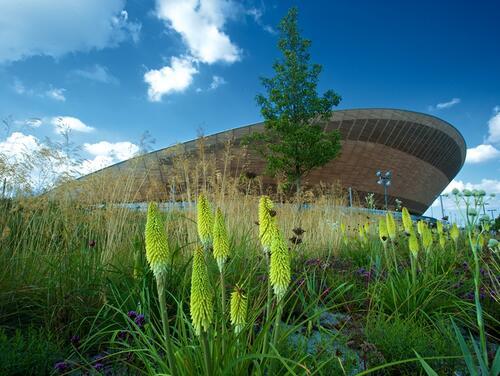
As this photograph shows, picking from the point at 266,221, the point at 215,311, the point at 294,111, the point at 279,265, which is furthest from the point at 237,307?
the point at 294,111

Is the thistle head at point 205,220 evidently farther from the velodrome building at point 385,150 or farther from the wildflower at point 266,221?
the velodrome building at point 385,150

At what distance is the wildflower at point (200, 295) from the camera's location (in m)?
1.20

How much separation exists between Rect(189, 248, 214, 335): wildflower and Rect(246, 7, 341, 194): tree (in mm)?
19132

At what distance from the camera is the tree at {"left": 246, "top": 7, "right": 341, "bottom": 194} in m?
20.4

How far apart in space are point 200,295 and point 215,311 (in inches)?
46.1

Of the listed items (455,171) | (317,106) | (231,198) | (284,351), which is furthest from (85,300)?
(455,171)

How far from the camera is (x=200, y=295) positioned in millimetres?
1221

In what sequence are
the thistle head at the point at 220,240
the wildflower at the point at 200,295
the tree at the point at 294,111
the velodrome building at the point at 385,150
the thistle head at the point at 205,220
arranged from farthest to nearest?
the velodrome building at the point at 385,150, the tree at the point at 294,111, the thistle head at the point at 205,220, the thistle head at the point at 220,240, the wildflower at the point at 200,295

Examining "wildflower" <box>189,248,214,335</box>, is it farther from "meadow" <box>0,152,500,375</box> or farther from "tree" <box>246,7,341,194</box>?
"tree" <box>246,7,341,194</box>

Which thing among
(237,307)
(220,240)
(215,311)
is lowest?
(215,311)

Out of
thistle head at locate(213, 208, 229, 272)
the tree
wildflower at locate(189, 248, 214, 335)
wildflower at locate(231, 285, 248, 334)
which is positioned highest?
the tree

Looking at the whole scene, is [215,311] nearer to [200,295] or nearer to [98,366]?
[98,366]

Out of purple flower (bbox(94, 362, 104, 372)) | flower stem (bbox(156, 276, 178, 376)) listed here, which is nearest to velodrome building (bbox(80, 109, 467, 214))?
purple flower (bbox(94, 362, 104, 372))

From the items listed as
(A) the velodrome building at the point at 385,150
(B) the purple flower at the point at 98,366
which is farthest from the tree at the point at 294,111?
(B) the purple flower at the point at 98,366
